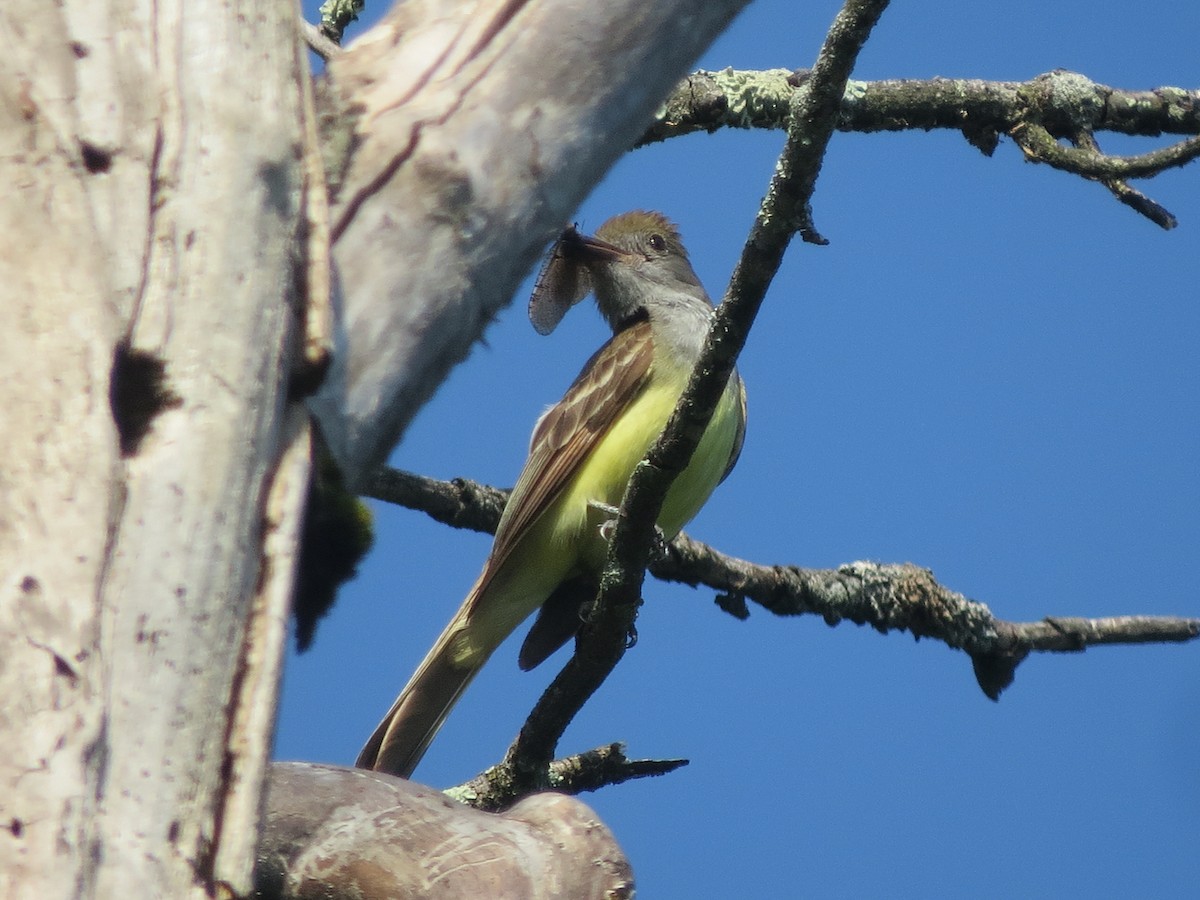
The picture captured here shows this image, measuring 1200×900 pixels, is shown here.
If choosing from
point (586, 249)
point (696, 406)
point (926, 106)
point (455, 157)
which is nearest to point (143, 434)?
point (455, 157)

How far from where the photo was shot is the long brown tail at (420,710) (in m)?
5.62

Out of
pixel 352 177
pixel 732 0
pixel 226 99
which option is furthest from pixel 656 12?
pixel 226 99

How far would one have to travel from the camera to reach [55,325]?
207 centimetres

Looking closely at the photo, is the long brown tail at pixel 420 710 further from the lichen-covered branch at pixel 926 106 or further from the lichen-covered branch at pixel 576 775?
the lichen-covered branch at pixel 926 106

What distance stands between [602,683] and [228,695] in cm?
316

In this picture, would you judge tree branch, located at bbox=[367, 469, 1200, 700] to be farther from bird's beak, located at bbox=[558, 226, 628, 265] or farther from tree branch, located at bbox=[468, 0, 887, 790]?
bird's beak, located at bbox=[558, 226, 628, 265]

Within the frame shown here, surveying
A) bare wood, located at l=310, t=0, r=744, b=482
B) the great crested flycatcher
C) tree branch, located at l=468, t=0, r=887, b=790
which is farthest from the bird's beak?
bare wood, located at l=310, t=0, r=744, b=482

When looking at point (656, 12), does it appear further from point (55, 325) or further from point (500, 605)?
point (500, 605)

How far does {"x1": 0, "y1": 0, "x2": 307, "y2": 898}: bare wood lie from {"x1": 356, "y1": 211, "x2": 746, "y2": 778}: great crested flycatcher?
363 cm

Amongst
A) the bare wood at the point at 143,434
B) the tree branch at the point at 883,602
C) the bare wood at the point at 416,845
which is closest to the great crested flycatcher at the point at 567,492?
the tree branch at the point at 883,602

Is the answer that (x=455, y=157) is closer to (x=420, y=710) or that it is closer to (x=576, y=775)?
(x=576, y=775)

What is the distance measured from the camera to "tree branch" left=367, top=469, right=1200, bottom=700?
18.9 feet

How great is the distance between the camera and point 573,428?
6457 millimetres

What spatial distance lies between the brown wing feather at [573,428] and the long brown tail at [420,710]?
1.25 feet
